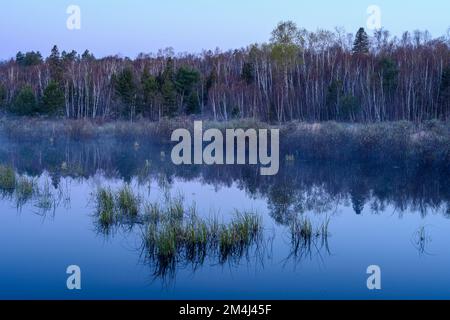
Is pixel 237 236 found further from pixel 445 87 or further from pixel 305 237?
pixel 445 87

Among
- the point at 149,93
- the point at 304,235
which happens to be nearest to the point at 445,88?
the point at 149,93

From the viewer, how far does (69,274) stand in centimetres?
754

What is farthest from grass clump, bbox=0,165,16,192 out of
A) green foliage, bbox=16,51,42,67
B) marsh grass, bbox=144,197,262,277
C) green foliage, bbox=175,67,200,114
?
green foliage, bbox=16,51,42,67

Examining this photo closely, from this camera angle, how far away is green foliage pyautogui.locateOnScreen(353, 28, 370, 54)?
38.8m

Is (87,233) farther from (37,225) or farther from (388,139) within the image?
(388,139)

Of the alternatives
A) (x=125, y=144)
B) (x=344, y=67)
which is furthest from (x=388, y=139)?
(x=344, y=67)

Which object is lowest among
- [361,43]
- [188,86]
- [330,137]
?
[330,137]

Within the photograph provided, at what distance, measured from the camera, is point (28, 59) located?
52094mm

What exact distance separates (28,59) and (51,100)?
942 inches

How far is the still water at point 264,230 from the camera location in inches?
287

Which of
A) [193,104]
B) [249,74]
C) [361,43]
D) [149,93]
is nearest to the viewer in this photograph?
[149,93]

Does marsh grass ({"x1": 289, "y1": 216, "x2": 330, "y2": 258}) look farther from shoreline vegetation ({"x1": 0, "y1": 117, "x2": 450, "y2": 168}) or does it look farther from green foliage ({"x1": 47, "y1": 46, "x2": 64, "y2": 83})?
green foliage ({"x1": 47, "y1": 46, "x2": 64, "y2": 83})

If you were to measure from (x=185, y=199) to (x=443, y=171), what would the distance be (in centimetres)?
871

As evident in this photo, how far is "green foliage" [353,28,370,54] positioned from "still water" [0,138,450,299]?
22.6 m
